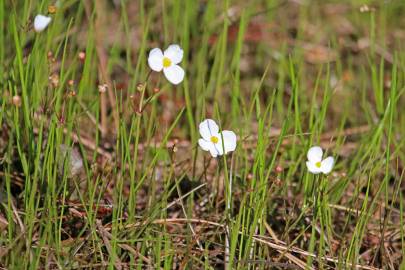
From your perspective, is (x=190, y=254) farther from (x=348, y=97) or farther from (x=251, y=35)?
(x=251, y=35)

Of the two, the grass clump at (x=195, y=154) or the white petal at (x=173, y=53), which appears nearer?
the grass clump at (x=195, y=154)

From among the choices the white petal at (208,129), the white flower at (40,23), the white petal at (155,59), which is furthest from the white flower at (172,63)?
the white flower at (40,23)

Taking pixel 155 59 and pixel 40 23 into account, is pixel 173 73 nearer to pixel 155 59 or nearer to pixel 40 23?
pixel 155 59

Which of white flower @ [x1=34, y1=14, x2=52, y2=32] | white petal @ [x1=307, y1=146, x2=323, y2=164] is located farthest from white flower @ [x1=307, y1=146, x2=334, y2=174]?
white flower @ [x1=34, y1=14, x2=52, y2=32]

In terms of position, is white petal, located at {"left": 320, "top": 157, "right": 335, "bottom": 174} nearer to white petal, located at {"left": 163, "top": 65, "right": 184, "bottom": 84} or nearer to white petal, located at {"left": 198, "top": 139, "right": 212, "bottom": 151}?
white petal, located at {"left": 198, "top": 139, "right": 212, "bottom": 151}

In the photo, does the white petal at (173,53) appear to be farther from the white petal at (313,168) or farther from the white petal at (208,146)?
the white petal at (313,168)

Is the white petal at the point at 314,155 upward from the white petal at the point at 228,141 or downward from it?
downward

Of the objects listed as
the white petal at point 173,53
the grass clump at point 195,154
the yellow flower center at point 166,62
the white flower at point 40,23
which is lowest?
the grass clump at point 195,154
